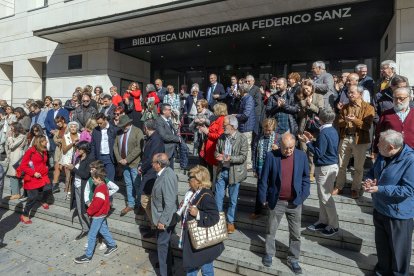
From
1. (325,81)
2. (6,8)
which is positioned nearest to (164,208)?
(325,81)

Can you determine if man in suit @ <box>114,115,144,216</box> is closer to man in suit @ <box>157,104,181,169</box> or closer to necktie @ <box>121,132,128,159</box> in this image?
necktie @ <box>121,132,128,159</box>

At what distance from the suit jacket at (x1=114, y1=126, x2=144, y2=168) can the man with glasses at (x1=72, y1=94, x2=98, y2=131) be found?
7.37ft

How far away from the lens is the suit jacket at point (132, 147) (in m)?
6.02

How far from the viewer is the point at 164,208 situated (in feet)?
14.1

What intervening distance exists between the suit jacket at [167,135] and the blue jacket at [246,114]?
142 centimetres

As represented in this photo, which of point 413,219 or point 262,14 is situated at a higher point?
point 262,14

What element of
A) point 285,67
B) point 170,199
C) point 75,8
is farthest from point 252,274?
point 75,8

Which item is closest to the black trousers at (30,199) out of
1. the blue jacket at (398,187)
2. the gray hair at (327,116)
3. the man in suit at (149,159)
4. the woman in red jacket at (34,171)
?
the woman in red jacket at (34,171)

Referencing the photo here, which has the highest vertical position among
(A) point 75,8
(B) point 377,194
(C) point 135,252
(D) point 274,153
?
(A) point 75,8

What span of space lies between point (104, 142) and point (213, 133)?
8.66 feet

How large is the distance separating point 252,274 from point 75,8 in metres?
13.6

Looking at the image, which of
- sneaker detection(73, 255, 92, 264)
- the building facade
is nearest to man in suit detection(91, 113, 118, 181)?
sneaker detection(73, 255, 92, 264)

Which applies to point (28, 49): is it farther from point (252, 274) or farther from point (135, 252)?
point (252, 274)

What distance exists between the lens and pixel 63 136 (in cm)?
716
